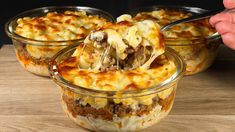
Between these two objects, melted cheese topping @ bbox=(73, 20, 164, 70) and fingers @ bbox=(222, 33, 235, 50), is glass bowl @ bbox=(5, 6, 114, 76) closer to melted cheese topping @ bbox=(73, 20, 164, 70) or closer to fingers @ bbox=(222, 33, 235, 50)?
melted cheese topping @ bbox=(73, 20, 164, 70)

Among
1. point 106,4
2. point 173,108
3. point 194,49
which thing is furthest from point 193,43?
point 106,4

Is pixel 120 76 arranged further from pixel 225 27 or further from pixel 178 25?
pixel 178 25

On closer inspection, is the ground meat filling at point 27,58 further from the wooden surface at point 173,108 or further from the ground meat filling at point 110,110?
the ground meat filling at point 110,110

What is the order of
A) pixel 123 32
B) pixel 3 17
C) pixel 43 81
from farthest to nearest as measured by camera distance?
pixel 3 17 < pixel 43 81 < pixel 123 32

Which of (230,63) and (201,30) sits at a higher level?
(201,30)

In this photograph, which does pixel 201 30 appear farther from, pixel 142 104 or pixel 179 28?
pixel 142 104

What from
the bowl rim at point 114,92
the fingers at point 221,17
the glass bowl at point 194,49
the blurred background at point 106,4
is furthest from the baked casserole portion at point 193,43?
the blurred background at point 106,4

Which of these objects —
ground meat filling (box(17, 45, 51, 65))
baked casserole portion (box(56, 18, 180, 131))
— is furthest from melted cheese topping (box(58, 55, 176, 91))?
ground meat filling (box(17, 45, 51, 65))

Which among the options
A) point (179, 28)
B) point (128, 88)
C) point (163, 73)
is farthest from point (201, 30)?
point (128, 88)
